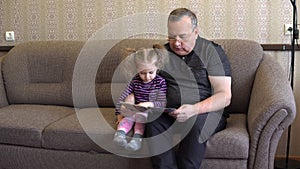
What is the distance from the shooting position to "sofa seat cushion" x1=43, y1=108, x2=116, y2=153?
2.06m

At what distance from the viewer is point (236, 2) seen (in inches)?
104

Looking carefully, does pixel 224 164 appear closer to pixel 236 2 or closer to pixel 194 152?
pixel 194 152

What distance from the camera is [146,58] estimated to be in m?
1.96

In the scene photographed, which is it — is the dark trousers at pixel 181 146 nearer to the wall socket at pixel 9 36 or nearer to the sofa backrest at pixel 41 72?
the sofa backrest at pixel 41 72

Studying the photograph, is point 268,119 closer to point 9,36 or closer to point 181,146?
point 181,146

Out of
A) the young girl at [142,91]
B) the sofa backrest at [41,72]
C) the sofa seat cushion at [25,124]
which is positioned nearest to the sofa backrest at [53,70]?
the sofa backrest at [41,72]

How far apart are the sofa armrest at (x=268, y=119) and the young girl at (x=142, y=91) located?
50 centimetres

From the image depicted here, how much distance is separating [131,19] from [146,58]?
0.99 meters

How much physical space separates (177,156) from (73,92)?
1068 millimetres

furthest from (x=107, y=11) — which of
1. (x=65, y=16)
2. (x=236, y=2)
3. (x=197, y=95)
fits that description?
(x=197, y=95)

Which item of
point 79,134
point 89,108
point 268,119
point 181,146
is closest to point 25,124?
point 79,134

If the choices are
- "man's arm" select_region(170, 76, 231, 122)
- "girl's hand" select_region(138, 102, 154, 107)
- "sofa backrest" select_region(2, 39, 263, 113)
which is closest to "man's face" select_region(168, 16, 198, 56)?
"man's arm" select_region(170, 76, 231, 122)

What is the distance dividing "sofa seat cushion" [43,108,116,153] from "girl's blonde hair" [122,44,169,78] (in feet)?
1.11

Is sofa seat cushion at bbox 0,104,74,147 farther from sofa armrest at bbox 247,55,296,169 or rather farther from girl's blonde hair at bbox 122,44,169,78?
sofa armrest at bbox 247,55,296,169
